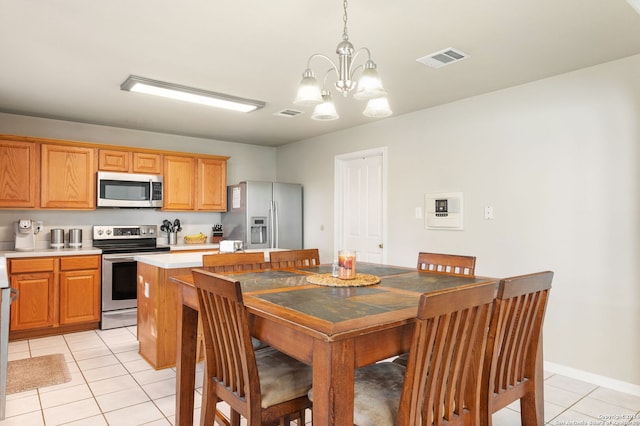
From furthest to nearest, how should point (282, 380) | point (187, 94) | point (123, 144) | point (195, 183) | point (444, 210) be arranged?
point (195, 183), point (123, 144), point (444, 210), point (187, 94), point (282, 380)

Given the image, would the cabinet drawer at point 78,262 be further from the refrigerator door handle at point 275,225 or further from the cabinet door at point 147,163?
the refrigerator door handle at point 275,225

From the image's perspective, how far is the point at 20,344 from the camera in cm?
385

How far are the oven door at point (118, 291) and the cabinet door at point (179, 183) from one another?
3.09ft

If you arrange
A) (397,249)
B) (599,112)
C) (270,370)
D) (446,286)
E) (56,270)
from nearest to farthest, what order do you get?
(270,370)
(446,286)
(599,112)
(56,270)
(397,249)

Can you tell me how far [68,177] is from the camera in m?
4.48

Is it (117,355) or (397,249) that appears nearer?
(117,355)

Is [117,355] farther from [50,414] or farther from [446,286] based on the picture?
[446,286]

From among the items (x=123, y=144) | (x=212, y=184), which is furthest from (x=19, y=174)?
(x=212, y=184)

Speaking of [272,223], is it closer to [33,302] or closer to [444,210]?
[444,210]

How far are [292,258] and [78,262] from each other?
278 centimetres

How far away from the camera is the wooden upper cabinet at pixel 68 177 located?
171 inches

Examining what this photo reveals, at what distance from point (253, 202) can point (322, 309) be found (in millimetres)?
4045

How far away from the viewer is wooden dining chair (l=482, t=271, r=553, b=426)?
1.55 metres

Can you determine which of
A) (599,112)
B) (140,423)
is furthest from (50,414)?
(599,112)
